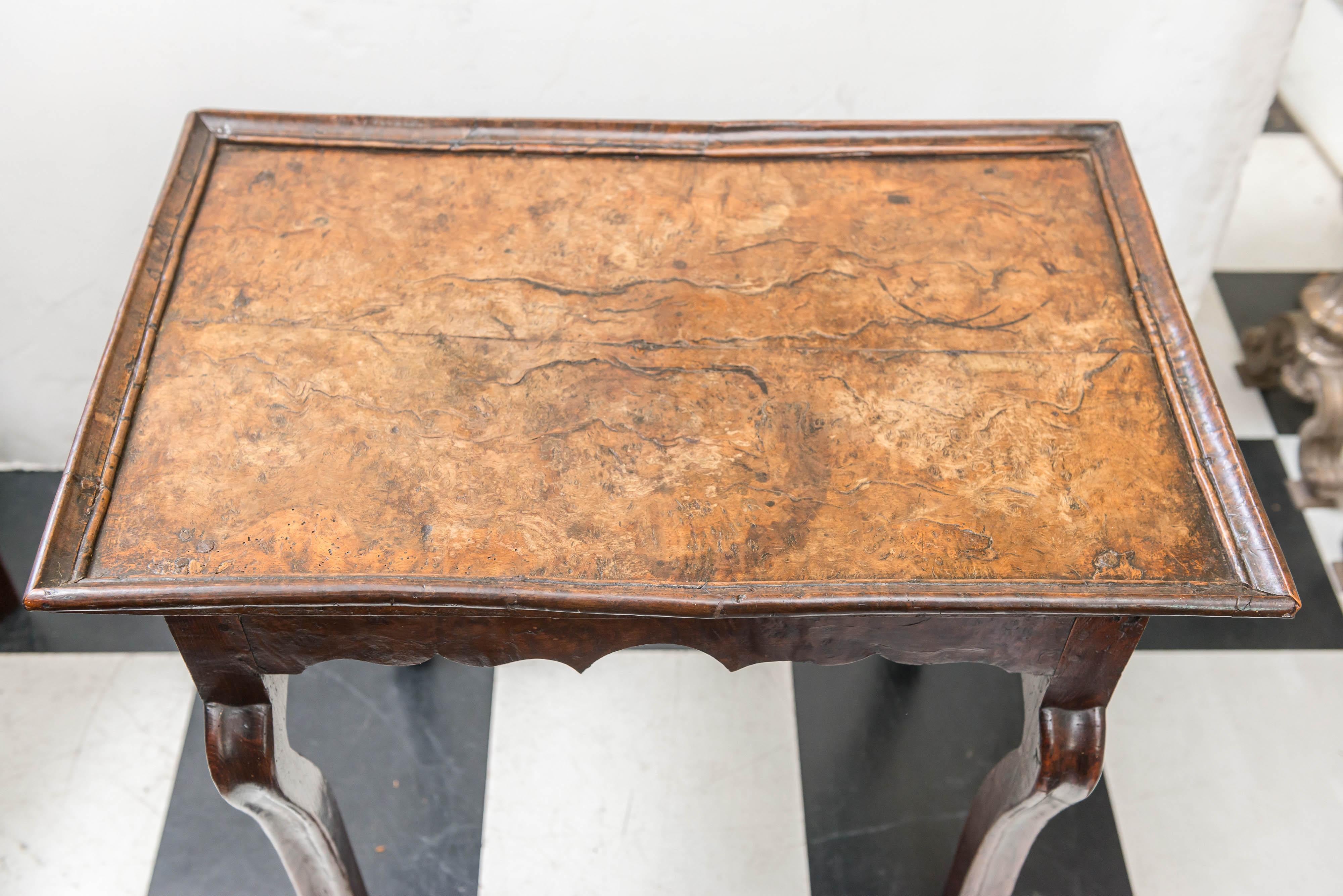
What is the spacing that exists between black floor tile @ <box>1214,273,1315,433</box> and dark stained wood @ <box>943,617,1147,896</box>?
1.36 metres

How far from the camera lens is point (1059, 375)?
1.13m

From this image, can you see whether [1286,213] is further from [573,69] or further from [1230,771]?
[573,69]

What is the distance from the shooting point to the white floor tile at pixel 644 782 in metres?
1.54

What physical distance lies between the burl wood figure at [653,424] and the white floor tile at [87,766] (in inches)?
18.3

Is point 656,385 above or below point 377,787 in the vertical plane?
above

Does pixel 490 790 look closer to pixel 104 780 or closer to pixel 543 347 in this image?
pixel 104 780

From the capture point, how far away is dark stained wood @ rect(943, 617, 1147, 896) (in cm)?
105

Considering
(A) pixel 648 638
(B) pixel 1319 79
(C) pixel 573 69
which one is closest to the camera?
(A) pixel 648 638

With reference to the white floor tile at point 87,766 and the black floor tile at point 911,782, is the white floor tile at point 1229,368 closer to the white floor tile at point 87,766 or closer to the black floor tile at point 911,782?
the black floor tile at point 911,782

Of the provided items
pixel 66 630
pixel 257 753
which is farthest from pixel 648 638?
pixel 66 630

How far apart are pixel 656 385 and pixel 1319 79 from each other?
236 cm

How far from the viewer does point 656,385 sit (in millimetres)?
1118

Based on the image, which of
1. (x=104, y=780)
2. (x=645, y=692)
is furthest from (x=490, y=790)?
(x=104, y=780)

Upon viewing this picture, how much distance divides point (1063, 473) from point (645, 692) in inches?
35.6
